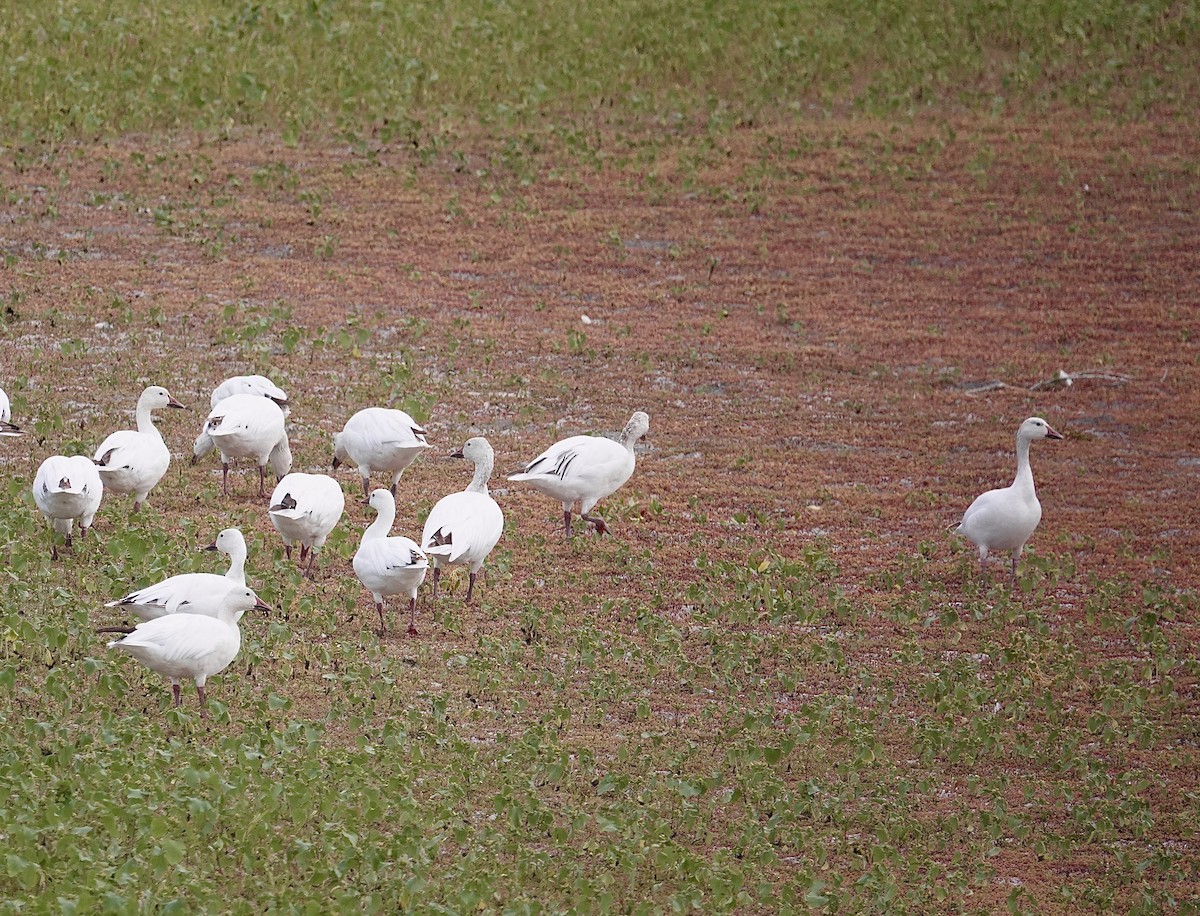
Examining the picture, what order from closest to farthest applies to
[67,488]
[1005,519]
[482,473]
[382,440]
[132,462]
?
A: [67,488], [132,462], [482,473], [1005,519], [382,440]

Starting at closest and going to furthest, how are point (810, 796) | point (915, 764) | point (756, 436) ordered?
point (810, 796)
point (915, 764)
point (756, 436)

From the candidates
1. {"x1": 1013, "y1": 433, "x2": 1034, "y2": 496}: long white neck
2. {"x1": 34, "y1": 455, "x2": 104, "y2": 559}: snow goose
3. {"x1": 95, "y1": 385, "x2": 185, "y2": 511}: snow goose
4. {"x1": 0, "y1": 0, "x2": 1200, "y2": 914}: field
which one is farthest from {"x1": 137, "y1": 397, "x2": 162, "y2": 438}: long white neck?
{"x1": 1013, "y1": 433, "x2": 1034, "y2": 496}: long white neck

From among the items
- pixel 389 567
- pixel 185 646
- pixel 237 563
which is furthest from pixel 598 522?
pixel 185 646

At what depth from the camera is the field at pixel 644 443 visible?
782 centimetres

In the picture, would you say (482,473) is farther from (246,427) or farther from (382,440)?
(246,427)

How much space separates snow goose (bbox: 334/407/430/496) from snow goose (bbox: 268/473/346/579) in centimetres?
106

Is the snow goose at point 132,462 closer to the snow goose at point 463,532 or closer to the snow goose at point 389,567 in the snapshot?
the snow goose at point 389,567

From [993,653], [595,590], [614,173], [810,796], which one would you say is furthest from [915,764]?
[614,173]

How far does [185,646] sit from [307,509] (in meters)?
2.14

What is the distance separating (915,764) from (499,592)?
9.78 ft

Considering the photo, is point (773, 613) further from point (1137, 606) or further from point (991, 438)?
point (991, 438)

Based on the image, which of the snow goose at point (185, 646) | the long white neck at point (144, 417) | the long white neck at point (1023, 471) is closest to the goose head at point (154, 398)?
the long white neck at point (144, 417)

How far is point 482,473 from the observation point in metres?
11.2

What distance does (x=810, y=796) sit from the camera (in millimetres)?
8391
